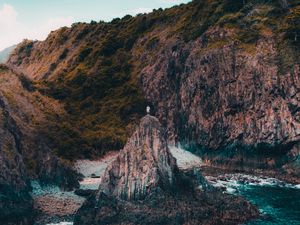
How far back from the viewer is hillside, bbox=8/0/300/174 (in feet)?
383

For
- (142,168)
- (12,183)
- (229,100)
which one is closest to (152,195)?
(142,168)

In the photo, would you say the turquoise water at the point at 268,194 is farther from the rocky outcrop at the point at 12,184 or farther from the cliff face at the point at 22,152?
the rocky outcrop at the point at 12,184

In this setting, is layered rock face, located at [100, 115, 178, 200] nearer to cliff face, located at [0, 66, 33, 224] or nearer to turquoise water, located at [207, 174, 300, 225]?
cliff face, located at [0, 66, 33, 224]

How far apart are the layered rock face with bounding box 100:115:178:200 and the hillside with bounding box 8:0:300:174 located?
39.6 meters

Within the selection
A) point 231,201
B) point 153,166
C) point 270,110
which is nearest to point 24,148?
point 153,166

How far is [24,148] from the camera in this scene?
10300 centimetres

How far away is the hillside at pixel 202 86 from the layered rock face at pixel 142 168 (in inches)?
1561

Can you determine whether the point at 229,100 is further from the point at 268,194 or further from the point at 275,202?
the point at 275,202

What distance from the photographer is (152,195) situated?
7606 centimetres

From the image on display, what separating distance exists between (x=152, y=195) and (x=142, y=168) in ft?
15.3

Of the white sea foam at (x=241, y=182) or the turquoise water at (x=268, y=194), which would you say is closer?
the turquoise water at (x=268, y=194)

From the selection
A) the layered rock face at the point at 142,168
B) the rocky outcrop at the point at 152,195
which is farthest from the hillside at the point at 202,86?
the layered rock face at the point at 142,168

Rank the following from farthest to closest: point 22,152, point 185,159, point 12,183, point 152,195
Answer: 1. point 185,159
2. point 22,152
3. point 12,183
4. point 152,195

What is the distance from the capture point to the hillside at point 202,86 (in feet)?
383
